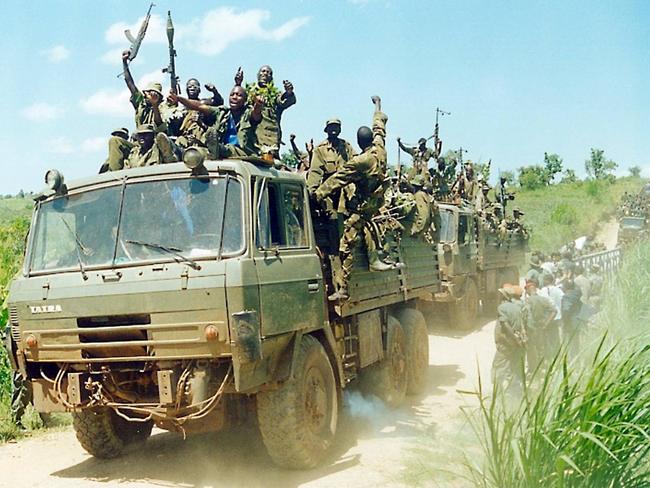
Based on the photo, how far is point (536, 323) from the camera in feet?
28.5

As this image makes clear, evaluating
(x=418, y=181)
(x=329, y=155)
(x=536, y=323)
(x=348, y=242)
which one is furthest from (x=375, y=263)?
(x=418, y=181)

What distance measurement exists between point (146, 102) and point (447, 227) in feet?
25.5

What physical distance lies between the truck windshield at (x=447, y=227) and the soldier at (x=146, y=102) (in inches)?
286

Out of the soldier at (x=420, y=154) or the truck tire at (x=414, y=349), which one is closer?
the truck tire at (x=414, y=349)

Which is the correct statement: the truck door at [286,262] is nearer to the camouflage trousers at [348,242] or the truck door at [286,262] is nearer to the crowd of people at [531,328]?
the camouflage trousers at [348,242]

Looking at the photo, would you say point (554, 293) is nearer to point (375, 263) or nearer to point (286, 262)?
point (375, 263)

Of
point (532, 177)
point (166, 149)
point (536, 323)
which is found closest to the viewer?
point (166, 149)

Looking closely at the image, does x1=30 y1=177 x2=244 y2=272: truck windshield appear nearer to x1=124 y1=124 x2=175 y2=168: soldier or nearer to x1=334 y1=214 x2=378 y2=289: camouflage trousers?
x1=124 y1=124 x2=175 y2=168: soldier

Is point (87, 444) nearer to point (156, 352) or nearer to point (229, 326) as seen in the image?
point (156, 352)

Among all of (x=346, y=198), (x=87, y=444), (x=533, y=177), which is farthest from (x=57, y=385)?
(x=533, y=177)

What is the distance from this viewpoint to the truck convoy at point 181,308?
17.3 ft

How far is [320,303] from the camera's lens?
633 cm

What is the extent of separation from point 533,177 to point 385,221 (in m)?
52.7

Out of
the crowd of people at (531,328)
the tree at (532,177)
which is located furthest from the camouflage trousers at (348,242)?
the tree at (532,177)
